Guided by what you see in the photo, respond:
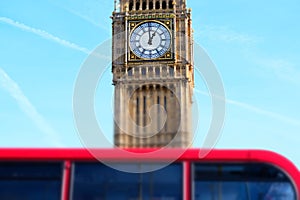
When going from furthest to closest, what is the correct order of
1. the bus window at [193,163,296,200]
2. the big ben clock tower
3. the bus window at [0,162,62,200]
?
the big ben clock tower < the bus window at [0,162,62,200] < the bus window at [193,163,296,200]

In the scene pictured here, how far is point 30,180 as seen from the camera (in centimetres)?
919

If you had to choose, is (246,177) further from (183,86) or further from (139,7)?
(139,7)

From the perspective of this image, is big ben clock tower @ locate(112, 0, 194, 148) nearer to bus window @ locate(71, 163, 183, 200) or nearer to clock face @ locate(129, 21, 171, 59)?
clock face @ locate(129, 21, 171, 59)

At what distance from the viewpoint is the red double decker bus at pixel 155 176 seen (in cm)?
891

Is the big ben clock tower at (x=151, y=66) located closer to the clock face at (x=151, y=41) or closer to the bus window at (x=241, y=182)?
the clock face at (x=151, y=41)

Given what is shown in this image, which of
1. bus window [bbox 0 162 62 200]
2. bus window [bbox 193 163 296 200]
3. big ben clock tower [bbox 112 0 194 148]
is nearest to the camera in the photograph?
bus window [bbox 193 163 296 200]

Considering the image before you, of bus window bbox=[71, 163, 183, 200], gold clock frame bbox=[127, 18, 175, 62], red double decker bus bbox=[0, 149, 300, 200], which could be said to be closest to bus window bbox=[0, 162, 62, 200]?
red double decker bus bbox=[0, 149, 300, 200]

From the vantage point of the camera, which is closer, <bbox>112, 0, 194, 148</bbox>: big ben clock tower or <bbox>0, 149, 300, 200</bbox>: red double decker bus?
<bbox>0, 149, 300, 200</bbox>: red double decker bus

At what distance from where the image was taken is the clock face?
3738 cm

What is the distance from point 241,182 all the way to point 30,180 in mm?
3561

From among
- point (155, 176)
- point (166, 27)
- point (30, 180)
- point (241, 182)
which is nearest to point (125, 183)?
point (155, 176)

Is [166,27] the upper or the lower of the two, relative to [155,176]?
upper

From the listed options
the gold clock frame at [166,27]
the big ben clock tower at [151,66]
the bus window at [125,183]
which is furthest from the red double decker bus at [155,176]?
the gold clock frame at [166,27]

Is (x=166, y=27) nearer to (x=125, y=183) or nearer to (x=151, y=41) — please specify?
(x=151, y=41)
